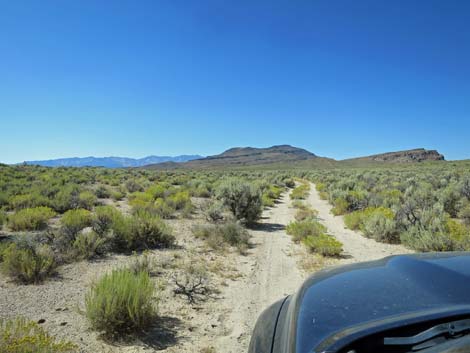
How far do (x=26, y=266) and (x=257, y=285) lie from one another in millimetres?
4405

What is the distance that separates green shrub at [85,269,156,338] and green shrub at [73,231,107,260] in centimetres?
297

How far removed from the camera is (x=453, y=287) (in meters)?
1.72

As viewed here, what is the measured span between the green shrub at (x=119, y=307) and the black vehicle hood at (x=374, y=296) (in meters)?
2.54

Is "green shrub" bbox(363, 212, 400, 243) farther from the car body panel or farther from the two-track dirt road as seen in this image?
the car body panel

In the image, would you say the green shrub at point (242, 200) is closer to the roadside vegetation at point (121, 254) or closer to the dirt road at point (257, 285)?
the roadside vegetation at point (121, 254)

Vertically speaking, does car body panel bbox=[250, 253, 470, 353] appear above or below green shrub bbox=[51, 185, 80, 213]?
above

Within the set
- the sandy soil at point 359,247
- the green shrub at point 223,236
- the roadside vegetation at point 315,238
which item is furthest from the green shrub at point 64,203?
the sandy soil at point 359,247

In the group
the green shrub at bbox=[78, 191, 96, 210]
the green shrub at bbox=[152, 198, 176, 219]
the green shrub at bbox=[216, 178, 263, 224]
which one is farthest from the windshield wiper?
the green shrub at bbox=[78, 191, 96, 210]

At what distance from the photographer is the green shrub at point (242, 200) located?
10836mm

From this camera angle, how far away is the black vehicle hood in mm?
1439

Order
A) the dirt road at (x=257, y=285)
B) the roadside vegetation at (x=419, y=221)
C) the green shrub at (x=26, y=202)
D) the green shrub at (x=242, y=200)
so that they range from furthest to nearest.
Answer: the green shrub at (x=26, y=202)
the green shrub at (x=242, y=200)
the roadside vegetation at (x=419, y=221)
the dirt road at (x=257, y=285)

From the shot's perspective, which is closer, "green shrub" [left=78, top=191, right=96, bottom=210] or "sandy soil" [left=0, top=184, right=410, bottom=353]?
"sandy soil" [left=0, top=184, right=410, bottom=353]

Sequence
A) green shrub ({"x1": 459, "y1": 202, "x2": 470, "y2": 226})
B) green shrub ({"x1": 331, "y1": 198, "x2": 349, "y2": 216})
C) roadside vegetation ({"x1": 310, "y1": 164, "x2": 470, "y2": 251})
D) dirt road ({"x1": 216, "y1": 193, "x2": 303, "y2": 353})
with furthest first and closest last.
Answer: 1. green shrub ({"x1": 331, "y1": 198, "x2": 349, "y2": 216})
2. green shrub ({"x1": 459, "y1": 202, "x2": 470, "y2": 226})
3. roadside vegetation ({"x1": 310, "y1": 164, "x2": 470, "y2": 251})
4. dirt road ({"x1": 216, "y1": 193, "x2": 303, "y2": 353})

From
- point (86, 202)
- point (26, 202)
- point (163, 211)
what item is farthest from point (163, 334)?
point (26, 202)
